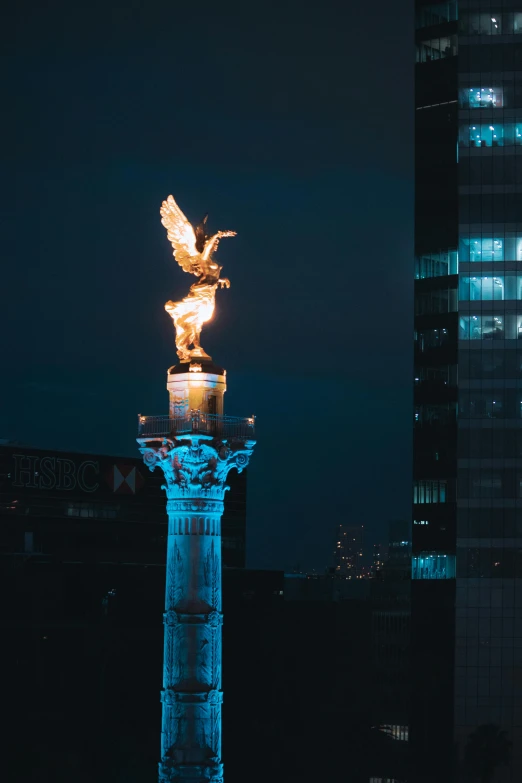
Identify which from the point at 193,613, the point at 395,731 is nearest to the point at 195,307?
the point at 193,613

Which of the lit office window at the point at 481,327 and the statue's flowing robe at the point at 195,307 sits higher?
the lit office window at the point at 481,327

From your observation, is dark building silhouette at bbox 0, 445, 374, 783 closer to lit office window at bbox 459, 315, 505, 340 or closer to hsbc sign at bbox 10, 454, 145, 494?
hsbc sign at bbox 10, 454, 145, 494

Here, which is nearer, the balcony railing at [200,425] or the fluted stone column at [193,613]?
the fluted stone column at [193,613]

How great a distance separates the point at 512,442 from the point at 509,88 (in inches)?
1226

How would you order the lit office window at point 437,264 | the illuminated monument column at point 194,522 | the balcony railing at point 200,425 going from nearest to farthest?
the illuminated monument column at point 194,522 < the balcony railing at point 200,425 < the lit office window at point 437,264

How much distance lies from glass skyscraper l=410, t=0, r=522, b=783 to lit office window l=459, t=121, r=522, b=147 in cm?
9

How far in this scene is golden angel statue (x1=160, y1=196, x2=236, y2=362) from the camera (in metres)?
69.8

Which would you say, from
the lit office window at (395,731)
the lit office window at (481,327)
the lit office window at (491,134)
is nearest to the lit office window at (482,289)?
the lit office window at (481,327)

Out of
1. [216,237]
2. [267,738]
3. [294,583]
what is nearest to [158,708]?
[267,738]

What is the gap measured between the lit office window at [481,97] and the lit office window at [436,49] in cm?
481

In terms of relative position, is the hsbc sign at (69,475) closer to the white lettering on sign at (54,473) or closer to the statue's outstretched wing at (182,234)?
the white lettering on sign at (54,473)

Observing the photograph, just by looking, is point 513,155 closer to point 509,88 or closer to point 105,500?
point 509,88

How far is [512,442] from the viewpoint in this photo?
128 metres

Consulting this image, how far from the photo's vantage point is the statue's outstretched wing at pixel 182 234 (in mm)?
70688
